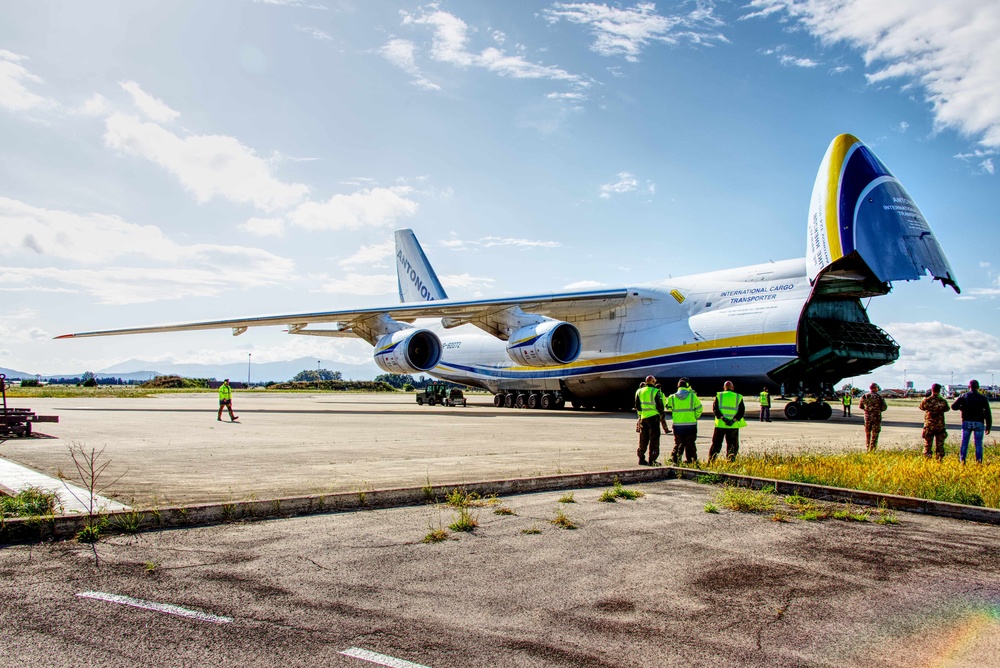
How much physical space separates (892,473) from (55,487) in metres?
9.13

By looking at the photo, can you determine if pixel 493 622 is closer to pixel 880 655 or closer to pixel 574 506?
pixel 880 655

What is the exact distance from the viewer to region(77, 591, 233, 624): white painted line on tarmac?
3758 mm

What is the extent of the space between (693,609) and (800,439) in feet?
40.3

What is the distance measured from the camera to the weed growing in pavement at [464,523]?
591cm

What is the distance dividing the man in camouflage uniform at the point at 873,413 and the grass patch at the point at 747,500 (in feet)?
17.7

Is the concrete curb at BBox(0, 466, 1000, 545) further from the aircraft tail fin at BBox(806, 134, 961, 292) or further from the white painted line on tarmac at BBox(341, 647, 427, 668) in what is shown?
the aircraft tail fin at BBox(806, 134, 961, 292)

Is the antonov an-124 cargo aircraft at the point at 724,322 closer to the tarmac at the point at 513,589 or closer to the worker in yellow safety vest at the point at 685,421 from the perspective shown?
the worker in yellow safety vest at the point at 685,421

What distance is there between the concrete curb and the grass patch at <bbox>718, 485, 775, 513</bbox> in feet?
1.32

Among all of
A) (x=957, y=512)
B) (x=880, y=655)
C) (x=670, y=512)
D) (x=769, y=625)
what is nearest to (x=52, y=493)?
(x=670, y=512)

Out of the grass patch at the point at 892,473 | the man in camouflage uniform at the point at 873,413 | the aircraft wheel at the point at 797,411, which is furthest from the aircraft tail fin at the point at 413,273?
the grass patch at the point at 892,473

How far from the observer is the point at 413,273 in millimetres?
36031

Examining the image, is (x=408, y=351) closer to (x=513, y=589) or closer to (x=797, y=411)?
(x=797, y=411)

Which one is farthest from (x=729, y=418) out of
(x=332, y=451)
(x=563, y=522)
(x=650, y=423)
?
(x=332, y=451)

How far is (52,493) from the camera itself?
22.1ft
